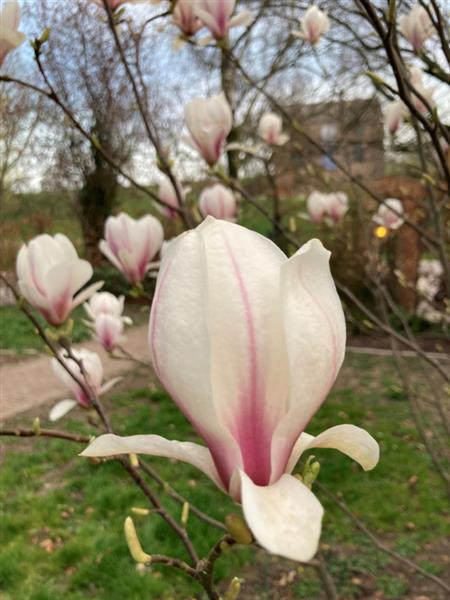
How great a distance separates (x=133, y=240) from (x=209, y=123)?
360 millimetres

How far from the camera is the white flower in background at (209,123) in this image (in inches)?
62.4

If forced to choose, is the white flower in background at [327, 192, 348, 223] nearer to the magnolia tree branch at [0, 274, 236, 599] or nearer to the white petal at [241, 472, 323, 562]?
the magnolia tree branch at [0, 274, 236, 599]

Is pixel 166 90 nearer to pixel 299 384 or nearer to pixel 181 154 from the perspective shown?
pixel 181 154

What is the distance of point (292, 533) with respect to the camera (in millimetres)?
365

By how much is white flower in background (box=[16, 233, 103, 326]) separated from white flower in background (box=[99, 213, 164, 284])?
55 cm

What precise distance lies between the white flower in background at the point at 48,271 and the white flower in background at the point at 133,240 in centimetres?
55

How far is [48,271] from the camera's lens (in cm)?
106

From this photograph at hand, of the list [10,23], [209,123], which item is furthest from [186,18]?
[10,23]

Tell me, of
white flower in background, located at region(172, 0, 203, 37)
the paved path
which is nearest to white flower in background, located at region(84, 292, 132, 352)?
white flower in background, located at region(172, 0, 203, 37)

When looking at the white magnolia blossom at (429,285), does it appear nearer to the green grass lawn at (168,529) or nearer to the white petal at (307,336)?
the green grass lawn at (168,529)

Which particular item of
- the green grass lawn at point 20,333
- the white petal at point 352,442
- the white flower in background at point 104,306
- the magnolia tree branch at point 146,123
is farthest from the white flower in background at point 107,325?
the green grass lawn at point 20,333

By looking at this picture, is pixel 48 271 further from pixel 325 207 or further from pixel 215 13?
pixel 325 207

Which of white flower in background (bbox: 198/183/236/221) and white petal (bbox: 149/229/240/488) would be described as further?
white flower in background (bbox: 198/183/236/221)

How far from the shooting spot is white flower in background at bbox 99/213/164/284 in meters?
1.65
